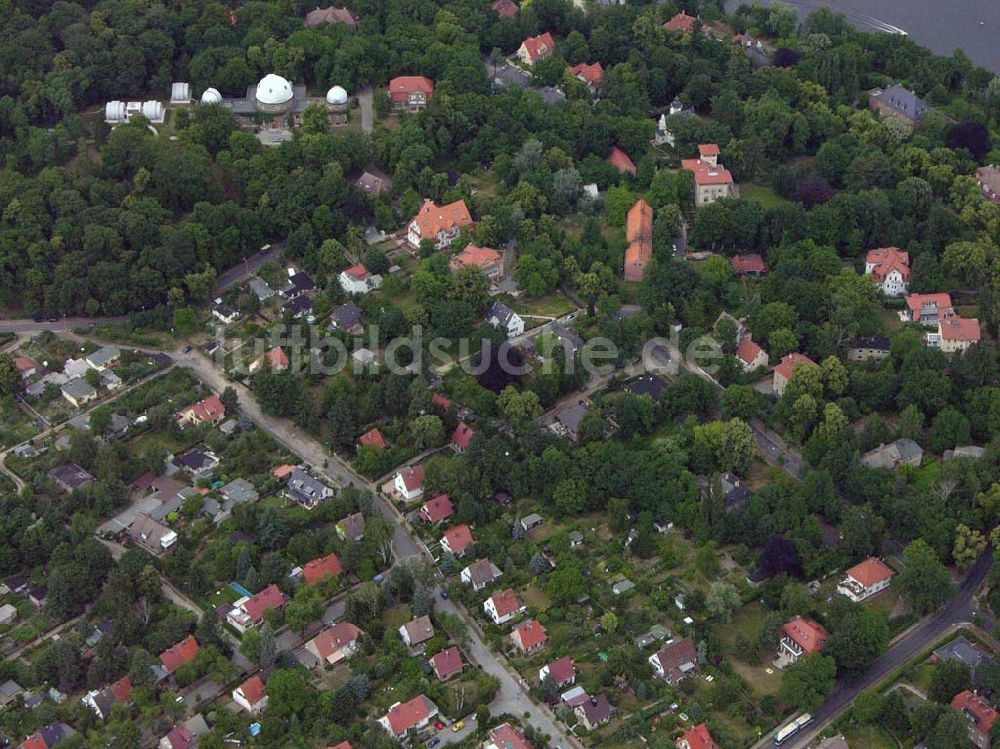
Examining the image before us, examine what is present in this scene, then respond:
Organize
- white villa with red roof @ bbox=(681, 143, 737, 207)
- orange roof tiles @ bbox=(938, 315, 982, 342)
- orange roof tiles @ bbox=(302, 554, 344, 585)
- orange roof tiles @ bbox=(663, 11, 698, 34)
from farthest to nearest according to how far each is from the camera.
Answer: orange roof tiles @ bbox=(663, 11, 698, 34) → white villa with red roof @ bbox=(681, 143, 737, 207) → orange roof tiles @ bbox=(938, 315, 982, 342) → orange roof tiles @ bbox=(302, 554, 344, 585)

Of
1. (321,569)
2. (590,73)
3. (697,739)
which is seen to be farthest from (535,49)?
(697,739)

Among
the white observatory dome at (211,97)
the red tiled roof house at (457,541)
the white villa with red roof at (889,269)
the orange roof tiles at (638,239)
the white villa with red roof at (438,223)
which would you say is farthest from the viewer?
the white observatory dome at (211,97)

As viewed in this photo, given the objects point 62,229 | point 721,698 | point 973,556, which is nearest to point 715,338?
point 973,556

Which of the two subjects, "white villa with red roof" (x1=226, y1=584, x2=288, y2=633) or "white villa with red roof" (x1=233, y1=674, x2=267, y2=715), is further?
"white villa with red roof" (x1=226, y1=584, x2=288, y2=633)

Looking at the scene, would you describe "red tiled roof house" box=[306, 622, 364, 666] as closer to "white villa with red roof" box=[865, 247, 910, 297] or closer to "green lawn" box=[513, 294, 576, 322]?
"green lawn" box=[513, 294, 576, 322]

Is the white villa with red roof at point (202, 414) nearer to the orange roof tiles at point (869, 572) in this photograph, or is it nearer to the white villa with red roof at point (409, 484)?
the white villa with red roof at point (409, 484)

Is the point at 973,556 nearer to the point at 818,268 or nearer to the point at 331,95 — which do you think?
the point at 818,268

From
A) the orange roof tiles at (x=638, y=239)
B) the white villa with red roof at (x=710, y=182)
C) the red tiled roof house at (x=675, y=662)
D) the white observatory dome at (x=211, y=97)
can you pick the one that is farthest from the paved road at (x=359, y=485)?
the white villa with red roof at (x=710, y=182)

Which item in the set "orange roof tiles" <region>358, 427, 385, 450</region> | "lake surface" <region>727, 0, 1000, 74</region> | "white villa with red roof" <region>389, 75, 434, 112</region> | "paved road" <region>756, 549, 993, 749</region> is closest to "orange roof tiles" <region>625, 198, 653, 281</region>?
"white villa with red roof" <region>389, 75, 434, 112</region>
